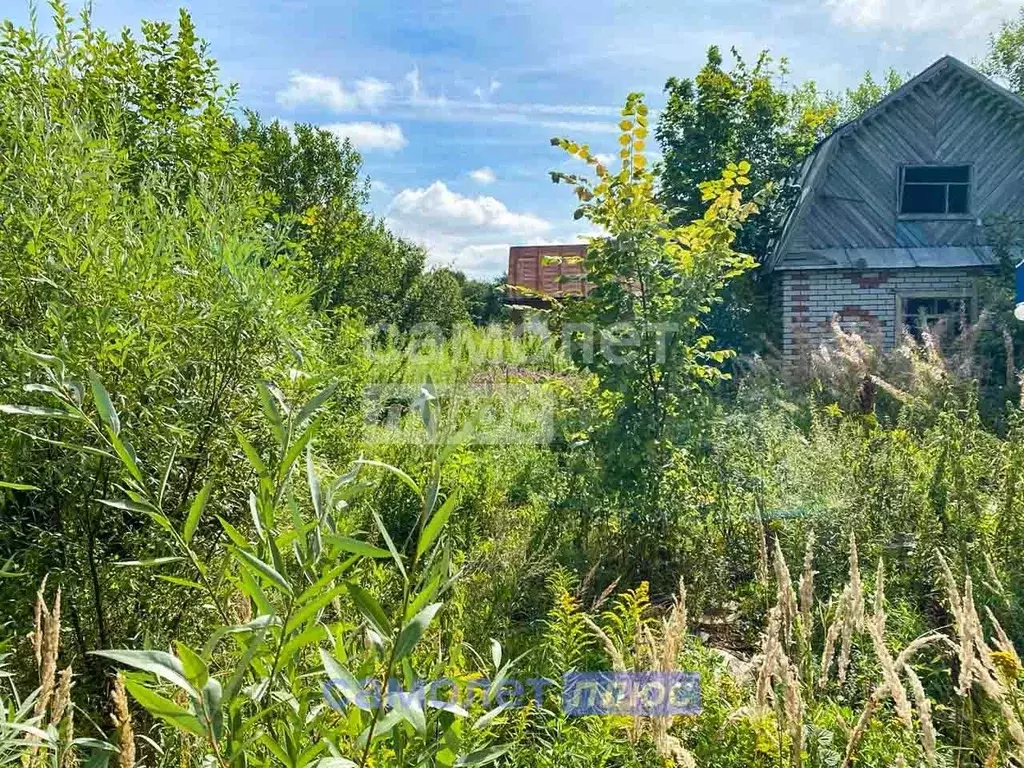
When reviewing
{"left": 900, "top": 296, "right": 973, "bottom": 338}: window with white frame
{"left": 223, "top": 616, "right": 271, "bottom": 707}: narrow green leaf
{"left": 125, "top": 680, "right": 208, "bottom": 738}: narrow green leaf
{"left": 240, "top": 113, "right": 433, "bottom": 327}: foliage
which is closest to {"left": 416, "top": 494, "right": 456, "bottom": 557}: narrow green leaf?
{"left": 223, "top": 616, "right": 271, "bottom": 707}: narrow green leaf

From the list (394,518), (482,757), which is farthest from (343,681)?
(394,518)

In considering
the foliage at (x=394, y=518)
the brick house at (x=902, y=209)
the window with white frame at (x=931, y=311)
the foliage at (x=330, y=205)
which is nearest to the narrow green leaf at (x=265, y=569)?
the foliage at (x=394, y=518)

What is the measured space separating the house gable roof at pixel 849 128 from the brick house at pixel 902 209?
0.07 feet

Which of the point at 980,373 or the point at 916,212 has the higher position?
the point at 916,212

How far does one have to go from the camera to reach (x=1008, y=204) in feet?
38.4

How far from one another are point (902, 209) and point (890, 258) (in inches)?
43.4

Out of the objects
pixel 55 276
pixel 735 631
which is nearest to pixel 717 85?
pixel 735 631

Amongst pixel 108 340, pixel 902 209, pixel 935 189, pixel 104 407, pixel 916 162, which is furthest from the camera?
pixel 935 189

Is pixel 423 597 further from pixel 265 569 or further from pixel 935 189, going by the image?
pixel 935 189

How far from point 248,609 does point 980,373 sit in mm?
10101

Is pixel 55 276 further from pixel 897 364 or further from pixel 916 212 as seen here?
pixel 916 212

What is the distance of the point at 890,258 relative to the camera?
1168 centimetres

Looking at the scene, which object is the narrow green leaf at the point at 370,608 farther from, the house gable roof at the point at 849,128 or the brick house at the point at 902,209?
the house gable roof at the point at 849,128

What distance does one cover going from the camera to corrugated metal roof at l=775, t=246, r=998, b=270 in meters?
11.5
